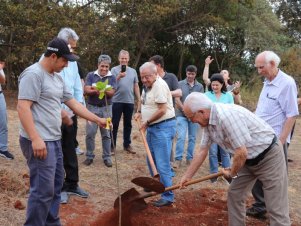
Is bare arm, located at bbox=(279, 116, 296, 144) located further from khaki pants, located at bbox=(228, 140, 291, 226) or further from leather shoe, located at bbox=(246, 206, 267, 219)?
leather shoe, located at bbox=(246, 206, 267, 219)

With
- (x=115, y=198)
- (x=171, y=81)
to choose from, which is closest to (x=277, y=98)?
(x=115, y=198)

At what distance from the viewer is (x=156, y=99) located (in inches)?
193

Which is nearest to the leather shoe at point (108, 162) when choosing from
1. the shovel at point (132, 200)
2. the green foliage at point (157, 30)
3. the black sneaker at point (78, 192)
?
the black sneaker at point (78, 192)

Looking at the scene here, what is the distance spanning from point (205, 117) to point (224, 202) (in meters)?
2.28

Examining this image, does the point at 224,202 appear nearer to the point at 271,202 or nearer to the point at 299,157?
the point at 271,202

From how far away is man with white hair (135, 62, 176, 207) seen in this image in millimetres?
4859

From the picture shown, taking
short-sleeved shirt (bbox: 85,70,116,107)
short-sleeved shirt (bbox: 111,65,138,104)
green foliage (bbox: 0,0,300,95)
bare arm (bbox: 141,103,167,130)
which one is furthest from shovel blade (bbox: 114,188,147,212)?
green foliage (bbox: 0,0,300,95)

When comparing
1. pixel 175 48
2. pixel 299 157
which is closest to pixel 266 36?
pixel 175 48

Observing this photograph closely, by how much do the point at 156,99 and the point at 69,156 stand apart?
1.21m

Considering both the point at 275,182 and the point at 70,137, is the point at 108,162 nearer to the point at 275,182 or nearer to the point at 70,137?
the point at 70,137

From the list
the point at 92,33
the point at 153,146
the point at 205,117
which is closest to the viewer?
the point at 205,117

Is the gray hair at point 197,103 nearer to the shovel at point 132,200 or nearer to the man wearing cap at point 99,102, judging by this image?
the shovel at point 132,200

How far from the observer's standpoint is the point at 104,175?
6.14 m

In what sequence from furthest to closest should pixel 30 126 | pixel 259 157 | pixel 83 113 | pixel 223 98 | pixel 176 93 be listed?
pixel 176 93 < pixel 223 98 < pixel 83 113 < pixel 259 157 < pixel 30 126
